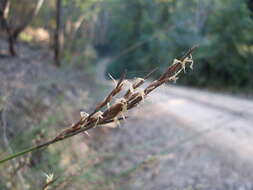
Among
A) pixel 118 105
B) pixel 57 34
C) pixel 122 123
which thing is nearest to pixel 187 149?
pixel 122 123

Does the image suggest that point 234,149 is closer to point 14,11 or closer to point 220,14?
point 14,11

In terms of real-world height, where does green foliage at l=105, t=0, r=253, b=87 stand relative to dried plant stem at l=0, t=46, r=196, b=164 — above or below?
below

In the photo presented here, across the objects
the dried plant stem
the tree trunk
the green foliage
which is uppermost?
the dried plant stem

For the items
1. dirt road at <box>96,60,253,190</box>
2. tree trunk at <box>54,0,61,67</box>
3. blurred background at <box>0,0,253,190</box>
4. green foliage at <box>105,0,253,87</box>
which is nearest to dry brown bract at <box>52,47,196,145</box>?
blurred background at <box>0,0,253,190</box>

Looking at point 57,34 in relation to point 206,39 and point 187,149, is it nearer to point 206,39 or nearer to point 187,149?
point 187,149

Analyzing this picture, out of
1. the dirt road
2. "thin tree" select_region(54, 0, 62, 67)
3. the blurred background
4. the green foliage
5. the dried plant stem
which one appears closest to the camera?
the dried plant stem

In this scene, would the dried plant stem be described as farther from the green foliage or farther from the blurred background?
the green foliage
